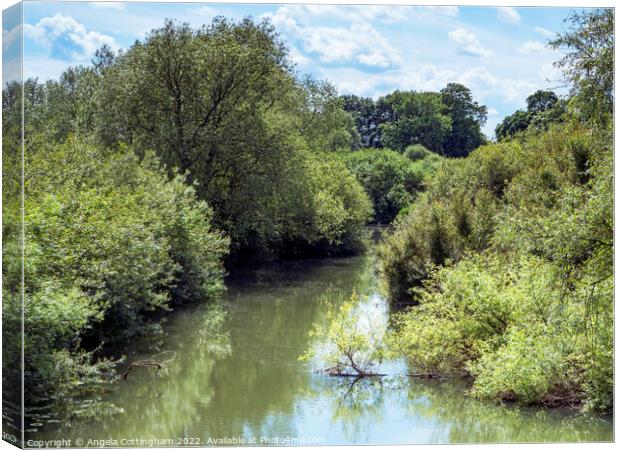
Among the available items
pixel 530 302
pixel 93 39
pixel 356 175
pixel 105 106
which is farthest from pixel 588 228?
pixel 356 175

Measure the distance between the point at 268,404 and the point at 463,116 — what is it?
21.3 feet

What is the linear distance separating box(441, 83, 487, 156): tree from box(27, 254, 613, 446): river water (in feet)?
15.0

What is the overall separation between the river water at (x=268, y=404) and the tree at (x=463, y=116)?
4.57 m

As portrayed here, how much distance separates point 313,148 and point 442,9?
27.2 meters

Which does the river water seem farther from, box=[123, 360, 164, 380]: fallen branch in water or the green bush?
the green bush

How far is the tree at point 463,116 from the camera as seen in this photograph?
14024mm

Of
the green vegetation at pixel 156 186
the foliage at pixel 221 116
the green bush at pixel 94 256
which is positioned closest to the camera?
the green bush at pixel 94 256

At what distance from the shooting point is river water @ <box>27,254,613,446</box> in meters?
10.3

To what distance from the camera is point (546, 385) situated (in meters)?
12.0

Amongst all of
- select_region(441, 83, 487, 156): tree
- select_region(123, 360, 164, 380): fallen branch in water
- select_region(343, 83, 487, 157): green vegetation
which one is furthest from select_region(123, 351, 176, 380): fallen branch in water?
select_region(441, 83, 487, 156): tree

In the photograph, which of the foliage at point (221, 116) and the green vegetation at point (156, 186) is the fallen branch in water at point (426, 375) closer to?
the green vegetation at point (156, 186)

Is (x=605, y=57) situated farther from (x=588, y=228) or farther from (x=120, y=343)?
(x=120, y=343)

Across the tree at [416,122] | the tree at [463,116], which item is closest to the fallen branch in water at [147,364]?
the tree at [416,122]

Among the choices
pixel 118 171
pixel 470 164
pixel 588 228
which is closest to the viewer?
pixel 588 228
